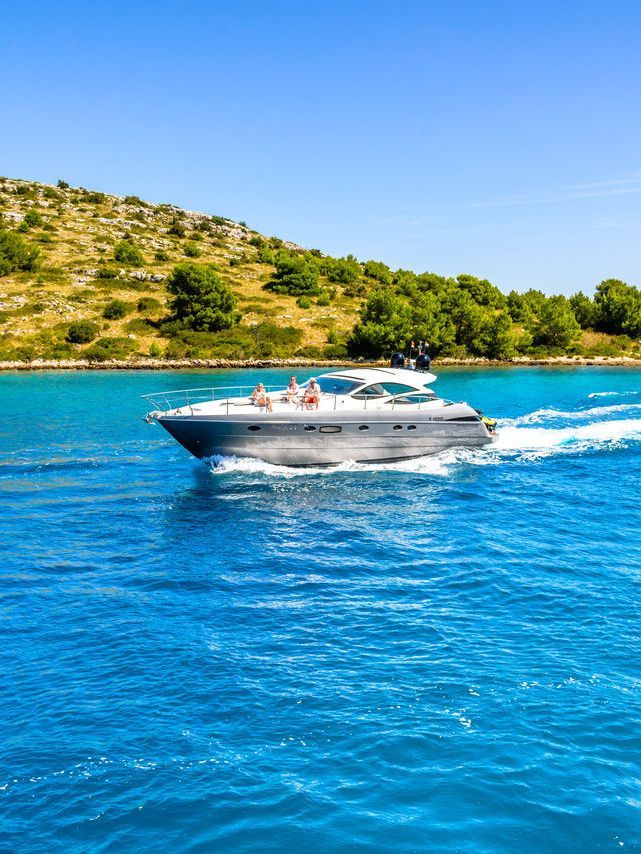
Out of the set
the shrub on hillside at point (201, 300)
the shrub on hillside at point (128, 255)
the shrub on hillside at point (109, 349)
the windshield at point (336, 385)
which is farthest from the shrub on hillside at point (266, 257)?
the windshield at point (336, 385)

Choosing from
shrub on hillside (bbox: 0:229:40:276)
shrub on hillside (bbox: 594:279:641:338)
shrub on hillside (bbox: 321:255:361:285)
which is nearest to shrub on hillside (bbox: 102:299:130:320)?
shrub on hillside (bbox: 0:229:40:276)

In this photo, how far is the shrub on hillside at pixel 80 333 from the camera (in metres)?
73.0

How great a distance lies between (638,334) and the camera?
322 ft

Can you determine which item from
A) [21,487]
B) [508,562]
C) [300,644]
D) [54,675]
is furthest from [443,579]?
[21,487]

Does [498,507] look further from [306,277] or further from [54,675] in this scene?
[306,277]

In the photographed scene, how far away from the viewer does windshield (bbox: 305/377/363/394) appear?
26984 mm

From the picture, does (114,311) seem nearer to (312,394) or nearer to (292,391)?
(292,391)

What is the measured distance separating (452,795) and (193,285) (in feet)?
250

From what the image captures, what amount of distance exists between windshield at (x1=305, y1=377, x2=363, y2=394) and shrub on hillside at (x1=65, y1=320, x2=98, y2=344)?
51.4 metres

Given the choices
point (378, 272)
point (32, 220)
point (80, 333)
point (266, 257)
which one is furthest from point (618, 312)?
point (32, 220)

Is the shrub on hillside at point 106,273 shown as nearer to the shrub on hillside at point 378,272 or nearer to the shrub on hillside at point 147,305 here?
the shrub on hillside at point 147,305

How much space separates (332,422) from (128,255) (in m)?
83.9

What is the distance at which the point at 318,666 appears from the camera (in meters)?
12.2

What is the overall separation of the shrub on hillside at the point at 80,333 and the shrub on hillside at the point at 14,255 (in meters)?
22.3
